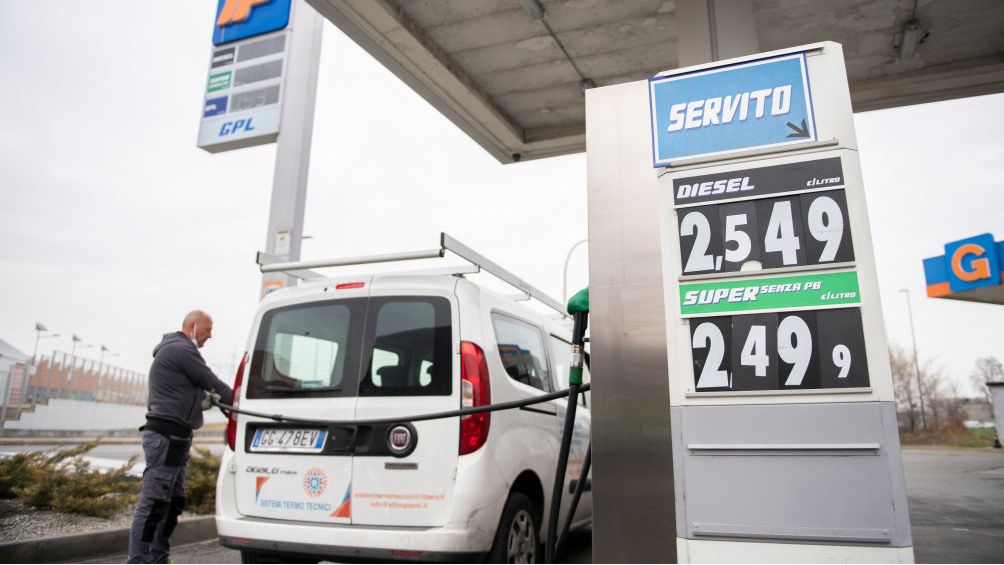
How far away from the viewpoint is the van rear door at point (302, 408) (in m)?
3.81

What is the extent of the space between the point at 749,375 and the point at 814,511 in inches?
19.6

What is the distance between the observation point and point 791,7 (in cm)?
511

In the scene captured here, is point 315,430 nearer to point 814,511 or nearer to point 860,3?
point 814,511

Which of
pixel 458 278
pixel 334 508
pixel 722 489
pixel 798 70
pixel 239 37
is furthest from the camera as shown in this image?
pixel 239 37

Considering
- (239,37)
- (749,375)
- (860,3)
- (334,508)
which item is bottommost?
(334,508)

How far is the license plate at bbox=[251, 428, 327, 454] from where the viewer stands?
389cm

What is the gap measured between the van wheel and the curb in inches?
154

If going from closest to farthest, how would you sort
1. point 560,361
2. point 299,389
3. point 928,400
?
1. point 299,389
2. point 560,361
3. point 928,400

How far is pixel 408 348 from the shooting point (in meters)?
4.00

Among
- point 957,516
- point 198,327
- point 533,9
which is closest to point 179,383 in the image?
point 198,327

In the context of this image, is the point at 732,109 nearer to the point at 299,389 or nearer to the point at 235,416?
the point at 299,389

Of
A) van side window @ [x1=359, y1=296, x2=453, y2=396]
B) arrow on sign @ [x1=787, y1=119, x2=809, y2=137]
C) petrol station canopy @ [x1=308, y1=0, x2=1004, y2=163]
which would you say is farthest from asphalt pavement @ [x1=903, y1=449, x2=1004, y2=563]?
arrow on sign @ [x1=787, y1=119, x2=809, y2=137]

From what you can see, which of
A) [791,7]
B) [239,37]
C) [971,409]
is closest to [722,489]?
[791,7]

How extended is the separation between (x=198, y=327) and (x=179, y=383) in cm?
56
